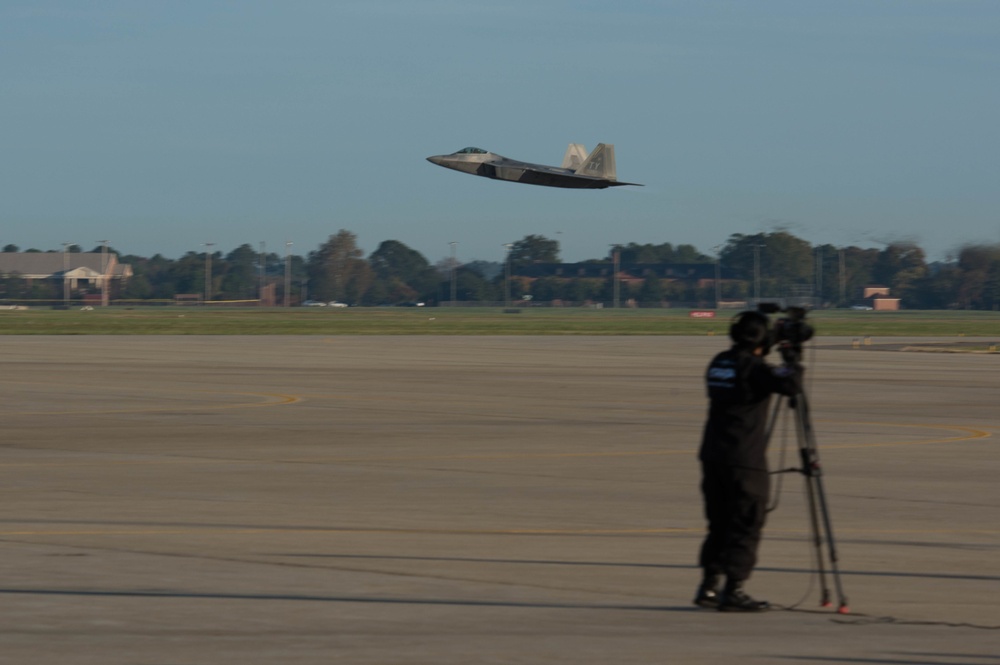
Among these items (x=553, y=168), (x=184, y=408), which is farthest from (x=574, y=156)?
(x=184, y=408)

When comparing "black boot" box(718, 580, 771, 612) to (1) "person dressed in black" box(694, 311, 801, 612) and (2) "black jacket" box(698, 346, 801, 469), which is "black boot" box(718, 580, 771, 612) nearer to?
(1) "person dressed in black" box(694, 311, 801, 612)

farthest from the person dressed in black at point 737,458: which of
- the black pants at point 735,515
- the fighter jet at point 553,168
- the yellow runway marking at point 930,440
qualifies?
the fighter jet at point 553,168

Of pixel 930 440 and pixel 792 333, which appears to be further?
pixel 930 440

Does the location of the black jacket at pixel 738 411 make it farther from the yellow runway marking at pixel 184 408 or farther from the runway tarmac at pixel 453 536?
the yellow runway marking at pixel 184 408

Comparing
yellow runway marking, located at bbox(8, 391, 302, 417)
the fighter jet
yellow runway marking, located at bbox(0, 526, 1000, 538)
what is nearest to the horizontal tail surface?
the fighter jet

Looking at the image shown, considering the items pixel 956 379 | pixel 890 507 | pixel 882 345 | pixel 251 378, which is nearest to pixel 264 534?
pixel 890 507

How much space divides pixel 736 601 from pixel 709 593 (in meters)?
0.24

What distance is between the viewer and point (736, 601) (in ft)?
32.7

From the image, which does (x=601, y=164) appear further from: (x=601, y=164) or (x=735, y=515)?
(x=735, y=515)

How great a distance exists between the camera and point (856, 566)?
11969 mm

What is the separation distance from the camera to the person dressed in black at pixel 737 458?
1016 centimetres

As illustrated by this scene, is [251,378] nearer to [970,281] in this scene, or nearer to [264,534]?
[264,534]

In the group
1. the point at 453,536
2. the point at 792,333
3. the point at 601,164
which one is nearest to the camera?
the point at 792,333

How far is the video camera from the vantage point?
10.0 meters
